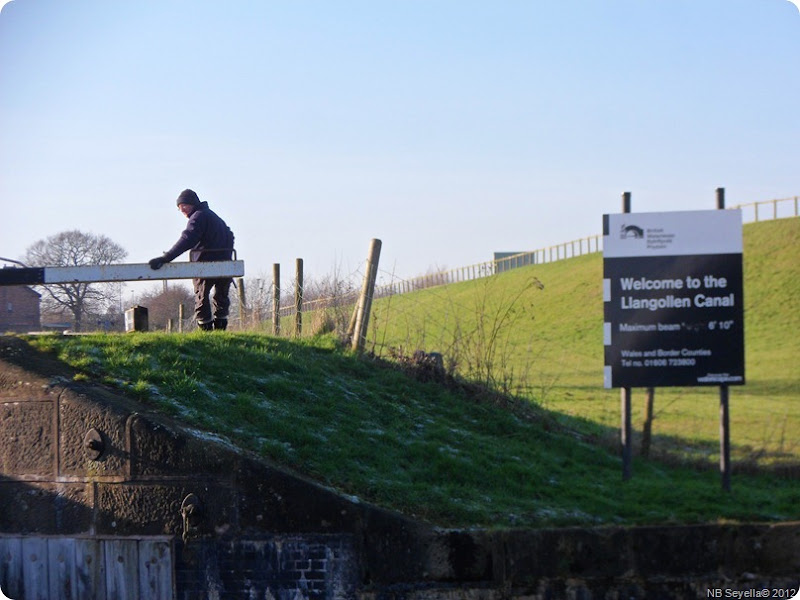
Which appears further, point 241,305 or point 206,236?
point 241,305

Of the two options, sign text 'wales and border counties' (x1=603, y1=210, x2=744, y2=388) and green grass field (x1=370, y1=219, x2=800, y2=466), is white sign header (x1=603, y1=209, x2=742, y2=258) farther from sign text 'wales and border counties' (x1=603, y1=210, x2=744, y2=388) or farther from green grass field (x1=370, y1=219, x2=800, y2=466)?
green grass field (x1=370, y1=219, x2=800, y2=466)

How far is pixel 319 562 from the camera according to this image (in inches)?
316

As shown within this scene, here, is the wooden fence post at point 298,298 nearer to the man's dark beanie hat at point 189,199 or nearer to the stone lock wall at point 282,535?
the man's dark beanie hat at point 189,199

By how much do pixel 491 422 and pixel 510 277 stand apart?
4527cm

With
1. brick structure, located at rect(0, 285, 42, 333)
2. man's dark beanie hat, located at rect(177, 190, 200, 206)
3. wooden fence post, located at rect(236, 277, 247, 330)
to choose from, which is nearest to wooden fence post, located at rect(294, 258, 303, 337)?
wooden fence post, located at rect(236, 277, 247, 330)

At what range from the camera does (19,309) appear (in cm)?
1487

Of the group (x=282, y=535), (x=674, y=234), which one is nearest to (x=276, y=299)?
(x=674, y=234)

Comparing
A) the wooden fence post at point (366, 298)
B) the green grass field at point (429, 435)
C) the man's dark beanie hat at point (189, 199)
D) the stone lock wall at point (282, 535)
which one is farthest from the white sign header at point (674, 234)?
the man's dark beanie hat at point (189, 199)

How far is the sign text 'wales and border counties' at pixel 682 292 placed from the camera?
402 inches

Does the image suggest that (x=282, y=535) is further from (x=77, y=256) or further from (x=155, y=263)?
(x=77, y=256)

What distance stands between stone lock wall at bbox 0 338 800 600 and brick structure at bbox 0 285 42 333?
5.42 meters

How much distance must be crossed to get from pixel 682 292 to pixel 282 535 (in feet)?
16.3

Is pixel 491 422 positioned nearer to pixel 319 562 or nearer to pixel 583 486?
pixel 583 486

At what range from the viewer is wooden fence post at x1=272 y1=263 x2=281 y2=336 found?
15.4 m
